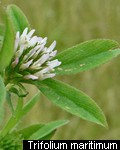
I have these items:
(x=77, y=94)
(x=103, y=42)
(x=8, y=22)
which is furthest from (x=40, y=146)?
(x=8, y=22)

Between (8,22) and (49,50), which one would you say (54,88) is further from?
(8,22)

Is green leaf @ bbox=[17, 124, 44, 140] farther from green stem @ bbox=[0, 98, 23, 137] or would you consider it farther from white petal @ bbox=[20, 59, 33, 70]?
white petal @ bbox=[20, 59, 33, 70]

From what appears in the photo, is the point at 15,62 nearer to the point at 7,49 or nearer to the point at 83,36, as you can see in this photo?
the point at 7,49

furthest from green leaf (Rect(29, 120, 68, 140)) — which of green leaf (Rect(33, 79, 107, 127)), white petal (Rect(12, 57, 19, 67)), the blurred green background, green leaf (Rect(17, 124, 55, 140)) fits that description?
the blurred green background

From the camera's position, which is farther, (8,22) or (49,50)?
(49,50)

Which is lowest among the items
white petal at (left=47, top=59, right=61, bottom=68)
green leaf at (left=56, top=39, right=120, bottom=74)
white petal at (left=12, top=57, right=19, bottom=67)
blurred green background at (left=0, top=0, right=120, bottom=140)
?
white petal at (left=12, top=57, right=19, bottom=67)

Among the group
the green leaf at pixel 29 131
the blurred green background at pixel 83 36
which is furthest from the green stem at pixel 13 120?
the blurred green background at pixel 83 36
